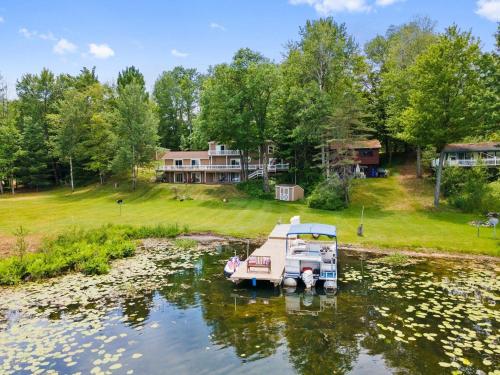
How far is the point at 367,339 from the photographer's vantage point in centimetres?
1296

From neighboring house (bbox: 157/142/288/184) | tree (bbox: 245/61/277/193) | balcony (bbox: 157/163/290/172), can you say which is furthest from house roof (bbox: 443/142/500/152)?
balcony (bbox: 157/163/290/172)

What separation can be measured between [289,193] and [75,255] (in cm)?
2844

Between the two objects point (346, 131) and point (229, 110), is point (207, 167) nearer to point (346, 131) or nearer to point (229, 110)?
point (229, 110)

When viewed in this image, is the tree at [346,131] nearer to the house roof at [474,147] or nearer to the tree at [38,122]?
the house roof at [474,147]

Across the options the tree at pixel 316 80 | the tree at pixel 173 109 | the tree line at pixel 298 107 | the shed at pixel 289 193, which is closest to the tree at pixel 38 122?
the tree line at pixel 298 107

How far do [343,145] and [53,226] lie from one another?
29.1 m

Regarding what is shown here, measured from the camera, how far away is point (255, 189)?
1951 inches

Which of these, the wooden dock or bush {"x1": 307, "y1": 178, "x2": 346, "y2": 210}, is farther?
bush {"x1": 307, "y1": 178, "x2": 346, "y2": 210}

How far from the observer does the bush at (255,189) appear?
47.6 meters

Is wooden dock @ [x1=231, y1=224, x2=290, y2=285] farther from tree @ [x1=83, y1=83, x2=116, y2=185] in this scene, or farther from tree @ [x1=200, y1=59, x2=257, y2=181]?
tree @ [x1=83, y1=83, x2=116, y2=185]

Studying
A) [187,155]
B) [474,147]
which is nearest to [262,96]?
[187,155]

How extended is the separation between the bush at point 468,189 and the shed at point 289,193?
53.9ft

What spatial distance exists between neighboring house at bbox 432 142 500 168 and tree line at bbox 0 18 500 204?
1633mm

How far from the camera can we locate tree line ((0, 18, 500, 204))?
3569cm
